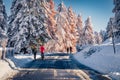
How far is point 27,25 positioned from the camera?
45.8 m

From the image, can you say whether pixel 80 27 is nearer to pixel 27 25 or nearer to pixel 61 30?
pixel 61 30

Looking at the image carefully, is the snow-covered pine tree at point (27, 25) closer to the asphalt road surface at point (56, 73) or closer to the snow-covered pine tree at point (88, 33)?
the asphalt road surface at point (56, 73)

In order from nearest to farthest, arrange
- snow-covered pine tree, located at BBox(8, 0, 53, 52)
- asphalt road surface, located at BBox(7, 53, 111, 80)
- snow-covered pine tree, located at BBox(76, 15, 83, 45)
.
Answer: asphalt road surface, located at BBox(7, 53, 111, 80) → snow-covered pine tree, located at BBox(8, 0, 53, 52) → snow-covered pine tree, located at BBox(76, 15, 83, 45)

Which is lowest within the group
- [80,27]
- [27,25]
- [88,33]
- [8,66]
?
[8,66]

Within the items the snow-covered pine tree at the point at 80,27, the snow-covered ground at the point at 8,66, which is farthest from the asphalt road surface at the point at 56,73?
the snow-covered pine tree at the point at 80,27

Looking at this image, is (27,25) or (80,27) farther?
(80,27)

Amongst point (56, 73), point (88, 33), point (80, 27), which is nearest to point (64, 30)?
point (88, 33)

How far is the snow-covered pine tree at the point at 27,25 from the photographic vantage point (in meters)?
45.3

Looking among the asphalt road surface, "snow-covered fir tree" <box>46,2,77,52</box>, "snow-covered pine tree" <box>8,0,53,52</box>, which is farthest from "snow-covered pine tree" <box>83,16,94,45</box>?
the asphalt road surface

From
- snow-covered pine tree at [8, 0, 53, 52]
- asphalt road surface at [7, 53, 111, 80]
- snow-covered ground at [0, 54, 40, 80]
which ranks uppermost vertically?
snow-covered pine tree at [8, 0, 53, 52]

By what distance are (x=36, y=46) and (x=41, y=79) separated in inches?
1083

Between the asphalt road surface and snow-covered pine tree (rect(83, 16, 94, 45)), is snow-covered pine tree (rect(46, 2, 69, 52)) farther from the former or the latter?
the asphalt road surface

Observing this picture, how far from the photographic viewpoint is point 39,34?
4647cm

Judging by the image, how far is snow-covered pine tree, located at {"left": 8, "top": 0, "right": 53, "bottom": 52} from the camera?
4528 centimetres
